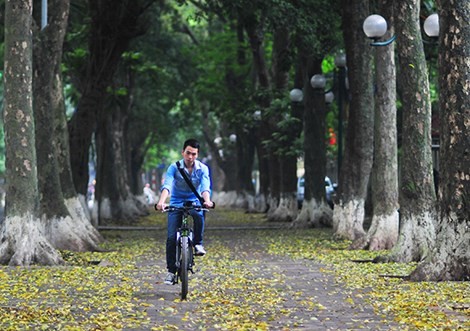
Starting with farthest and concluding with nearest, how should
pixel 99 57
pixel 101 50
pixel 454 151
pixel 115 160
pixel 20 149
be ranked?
pixel 115 160 < pixel 99 57 < pixel 101 50 < pixel 20 149 < pixel 454 151

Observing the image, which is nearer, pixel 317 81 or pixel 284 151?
pixel 317 81

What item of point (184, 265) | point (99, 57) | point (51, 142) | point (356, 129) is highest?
point (99, 57)

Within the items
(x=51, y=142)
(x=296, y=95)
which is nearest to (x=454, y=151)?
(x=51, y=142)

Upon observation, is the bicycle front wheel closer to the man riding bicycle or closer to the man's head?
the man riding bicycle

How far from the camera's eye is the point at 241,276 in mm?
18016

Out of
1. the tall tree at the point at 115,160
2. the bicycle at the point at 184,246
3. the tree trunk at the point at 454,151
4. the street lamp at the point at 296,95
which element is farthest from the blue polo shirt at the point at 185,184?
the tall tree at the point at 115,160

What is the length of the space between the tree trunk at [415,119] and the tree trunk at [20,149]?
5.97 m

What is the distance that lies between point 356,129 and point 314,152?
24.5ft

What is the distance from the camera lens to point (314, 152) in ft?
116

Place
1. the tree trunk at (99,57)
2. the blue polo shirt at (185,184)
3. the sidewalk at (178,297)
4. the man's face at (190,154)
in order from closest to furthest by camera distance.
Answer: the sidewalk at (178,297) < the man's face at (190,154) < the blue polo shirt at (185,184) < the tree trunk at (99,57)

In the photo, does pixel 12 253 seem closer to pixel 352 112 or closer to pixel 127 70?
pixel 352 112

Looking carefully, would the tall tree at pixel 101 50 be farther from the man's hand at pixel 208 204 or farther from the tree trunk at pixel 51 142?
the man's hand at pixel 208 204

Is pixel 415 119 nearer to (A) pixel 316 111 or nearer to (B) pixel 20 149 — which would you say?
(B) pixel 20 149

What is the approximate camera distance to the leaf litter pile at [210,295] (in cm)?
1191
